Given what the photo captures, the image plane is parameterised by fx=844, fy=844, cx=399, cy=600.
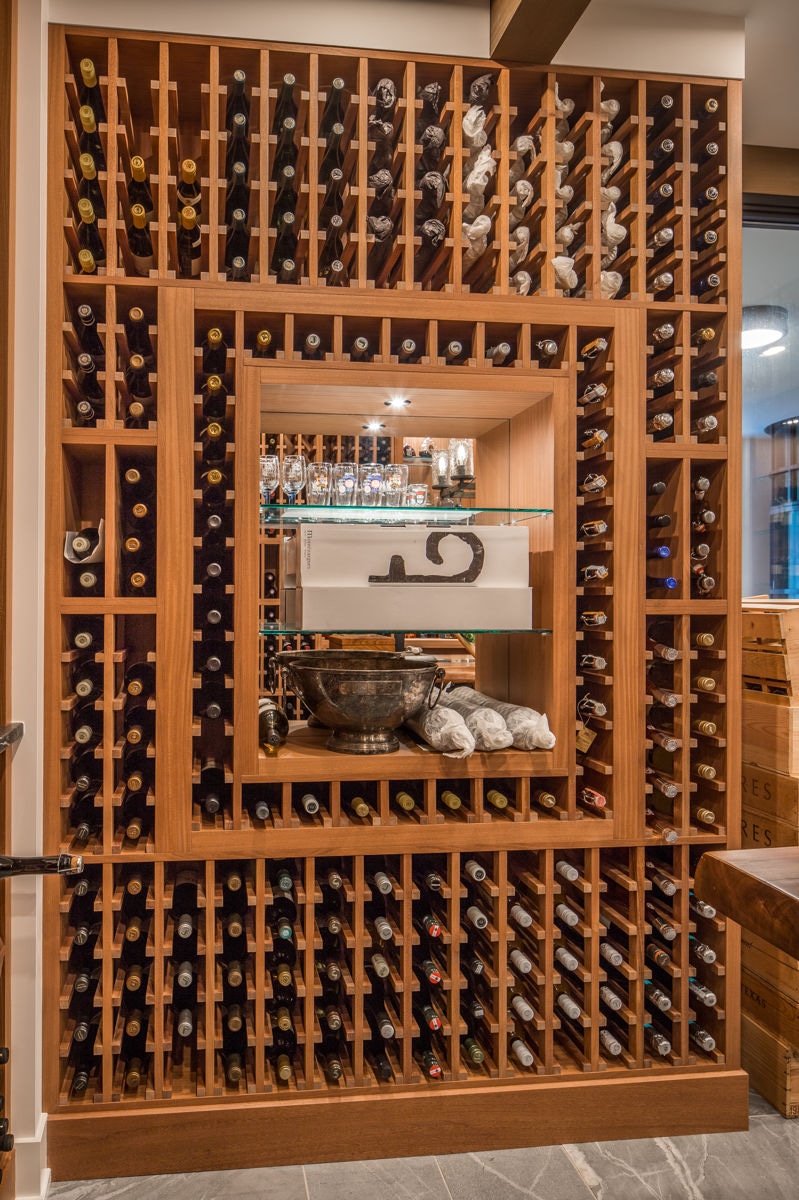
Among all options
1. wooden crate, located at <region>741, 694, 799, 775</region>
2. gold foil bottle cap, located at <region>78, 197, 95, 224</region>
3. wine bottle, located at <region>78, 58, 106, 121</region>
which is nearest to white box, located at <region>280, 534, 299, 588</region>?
gold foil bottle cap, located at <region>78, 197, 95, 224</region>

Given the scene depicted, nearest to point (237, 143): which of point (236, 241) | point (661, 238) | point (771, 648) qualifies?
point (236, 241)

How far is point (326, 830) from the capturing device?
215 cm

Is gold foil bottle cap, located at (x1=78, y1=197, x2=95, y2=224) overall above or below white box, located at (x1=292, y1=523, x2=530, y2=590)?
above

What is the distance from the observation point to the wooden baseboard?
6.79 feet

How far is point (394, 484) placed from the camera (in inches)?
86.9

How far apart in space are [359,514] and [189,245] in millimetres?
824

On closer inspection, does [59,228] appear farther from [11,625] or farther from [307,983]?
[307,983]

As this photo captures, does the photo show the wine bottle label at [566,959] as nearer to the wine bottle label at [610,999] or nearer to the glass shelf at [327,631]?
the wine bottle label at [610,999]

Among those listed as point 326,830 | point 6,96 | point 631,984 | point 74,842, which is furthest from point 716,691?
point 6,96

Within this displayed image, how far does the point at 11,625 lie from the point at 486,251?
61.0 inches

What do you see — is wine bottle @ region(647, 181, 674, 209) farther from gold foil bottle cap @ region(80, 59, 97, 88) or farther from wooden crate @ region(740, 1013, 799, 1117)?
wooden crate @ region(740, 1013, 799, 1117)

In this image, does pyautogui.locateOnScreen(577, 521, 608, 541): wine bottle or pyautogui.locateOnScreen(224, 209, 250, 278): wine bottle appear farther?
pyautogui.locateOnScreen(577, 521, 608, 541): wine bottle

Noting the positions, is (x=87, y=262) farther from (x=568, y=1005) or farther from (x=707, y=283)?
(x=568, y=1005)

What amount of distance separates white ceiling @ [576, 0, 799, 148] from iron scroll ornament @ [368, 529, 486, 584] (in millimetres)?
1407
